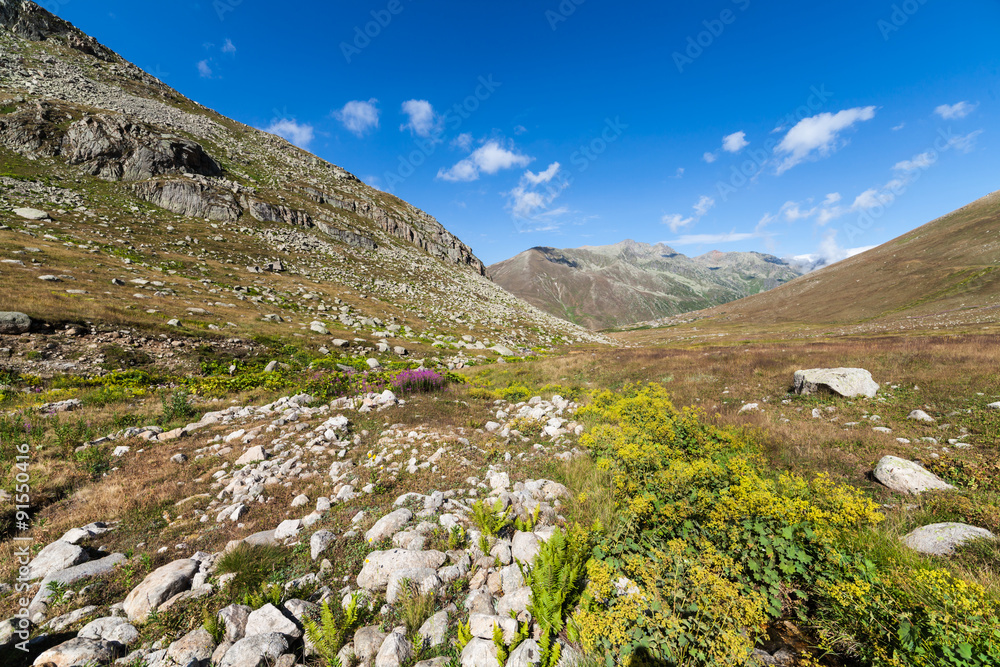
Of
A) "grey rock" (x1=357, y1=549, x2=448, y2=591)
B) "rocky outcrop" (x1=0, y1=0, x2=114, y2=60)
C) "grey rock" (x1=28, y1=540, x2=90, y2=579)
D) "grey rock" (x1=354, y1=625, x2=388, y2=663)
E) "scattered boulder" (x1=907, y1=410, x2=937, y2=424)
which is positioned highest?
"rocky outcrop" (x1=0, y1=0, x2=114, y2=60)

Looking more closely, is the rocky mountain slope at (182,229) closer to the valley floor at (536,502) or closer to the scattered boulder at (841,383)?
the valley floor at (536,502)

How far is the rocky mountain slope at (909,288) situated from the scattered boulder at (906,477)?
7186cm

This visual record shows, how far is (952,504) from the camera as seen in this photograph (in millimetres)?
5441

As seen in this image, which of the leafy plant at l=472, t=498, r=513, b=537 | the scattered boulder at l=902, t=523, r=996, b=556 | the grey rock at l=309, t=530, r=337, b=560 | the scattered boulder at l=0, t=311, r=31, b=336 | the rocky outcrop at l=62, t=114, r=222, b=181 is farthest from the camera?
the rocky outcrop at l=62, t=114, r=222, b=181

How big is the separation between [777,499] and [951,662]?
1.93 meters

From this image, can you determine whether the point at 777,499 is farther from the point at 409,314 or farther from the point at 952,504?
the point at 409,314

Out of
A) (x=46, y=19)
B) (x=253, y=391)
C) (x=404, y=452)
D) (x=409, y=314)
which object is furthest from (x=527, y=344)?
(x=46, y=19)

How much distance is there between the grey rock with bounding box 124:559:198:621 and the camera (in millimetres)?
4199

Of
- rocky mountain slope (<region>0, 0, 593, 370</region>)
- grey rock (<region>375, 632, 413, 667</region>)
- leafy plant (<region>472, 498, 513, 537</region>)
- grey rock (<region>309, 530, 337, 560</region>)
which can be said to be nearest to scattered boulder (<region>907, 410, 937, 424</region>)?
leafy plant (<region>472, 498, 513, 537</region>)

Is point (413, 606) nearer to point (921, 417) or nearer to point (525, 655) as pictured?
point (525, 655)

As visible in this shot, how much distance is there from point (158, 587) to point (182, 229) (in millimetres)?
46389

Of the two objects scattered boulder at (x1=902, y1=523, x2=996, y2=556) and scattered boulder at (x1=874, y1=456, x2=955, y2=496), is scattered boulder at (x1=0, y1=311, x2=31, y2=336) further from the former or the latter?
scattered boulder at (x1=874, y1=456, x2=955, y2=496)

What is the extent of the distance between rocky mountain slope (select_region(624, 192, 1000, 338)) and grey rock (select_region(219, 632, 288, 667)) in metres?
82.1

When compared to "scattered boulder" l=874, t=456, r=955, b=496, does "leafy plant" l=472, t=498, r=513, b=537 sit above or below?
above
